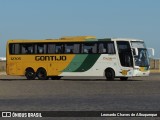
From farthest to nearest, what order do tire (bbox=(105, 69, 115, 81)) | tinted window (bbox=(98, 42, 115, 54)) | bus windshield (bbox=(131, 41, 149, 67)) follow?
tire (bbox=(105, 69, 115, 81)) → tinted window (bbox=(98, 42, 115, 54)) → bus windshield (bbox=(131, 41, 149, 67))

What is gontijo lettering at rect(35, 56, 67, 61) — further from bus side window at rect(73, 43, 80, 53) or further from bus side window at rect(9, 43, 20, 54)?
bus side window at rect(9, 43, 20, 54)

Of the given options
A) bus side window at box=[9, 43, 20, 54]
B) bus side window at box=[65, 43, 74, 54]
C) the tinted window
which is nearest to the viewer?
the tinted window

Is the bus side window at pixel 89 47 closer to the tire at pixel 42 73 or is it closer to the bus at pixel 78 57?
the bus at pixel 78 57

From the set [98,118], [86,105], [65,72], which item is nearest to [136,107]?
[86,105]

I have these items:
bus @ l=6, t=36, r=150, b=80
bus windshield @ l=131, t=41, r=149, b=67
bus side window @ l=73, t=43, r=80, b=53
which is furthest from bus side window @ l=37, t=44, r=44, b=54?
bus windshield @ l=131, t=41, r=149, b=67

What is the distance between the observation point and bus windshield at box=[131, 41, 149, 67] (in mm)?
37688

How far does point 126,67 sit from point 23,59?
833 centimetres

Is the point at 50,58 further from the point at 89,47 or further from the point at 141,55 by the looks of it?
the point at 141,55

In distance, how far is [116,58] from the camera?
38.0 meters

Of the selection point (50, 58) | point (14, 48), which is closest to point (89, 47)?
point (50, 58)

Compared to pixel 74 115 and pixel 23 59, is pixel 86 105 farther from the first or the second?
pixel 23 59

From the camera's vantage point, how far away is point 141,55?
37.9 m

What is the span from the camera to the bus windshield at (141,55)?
37.7 meters

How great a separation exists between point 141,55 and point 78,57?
460 centimetres
